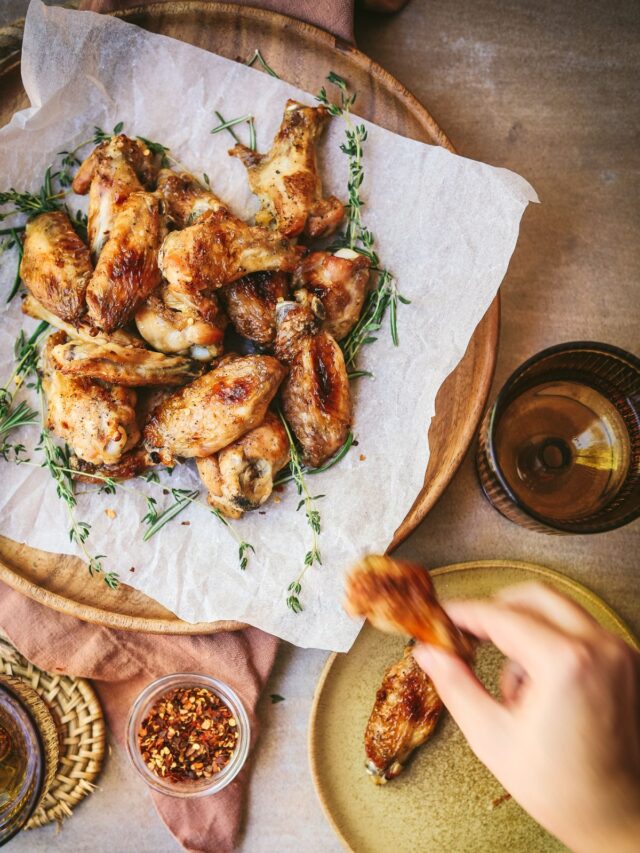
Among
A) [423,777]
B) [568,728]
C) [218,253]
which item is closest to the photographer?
[568,728]

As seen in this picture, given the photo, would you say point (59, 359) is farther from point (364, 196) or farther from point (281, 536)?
point (364, 196)

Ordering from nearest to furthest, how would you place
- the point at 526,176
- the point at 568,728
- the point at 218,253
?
the point at 568,728
the point at 218,253
the point at 526,176

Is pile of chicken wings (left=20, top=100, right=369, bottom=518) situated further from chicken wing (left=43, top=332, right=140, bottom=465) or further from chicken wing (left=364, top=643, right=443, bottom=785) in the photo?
chicken wing (left=364, top=643, right=443, bottom=785)

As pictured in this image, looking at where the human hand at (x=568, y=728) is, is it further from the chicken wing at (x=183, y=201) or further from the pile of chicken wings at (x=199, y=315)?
the chicken wing at (x=183, y=201)

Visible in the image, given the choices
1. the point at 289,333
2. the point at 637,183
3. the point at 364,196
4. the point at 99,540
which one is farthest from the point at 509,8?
the point at 99,540

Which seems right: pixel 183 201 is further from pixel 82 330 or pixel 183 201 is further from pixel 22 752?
pixel 22 752

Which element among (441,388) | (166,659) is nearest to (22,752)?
(166,659)
